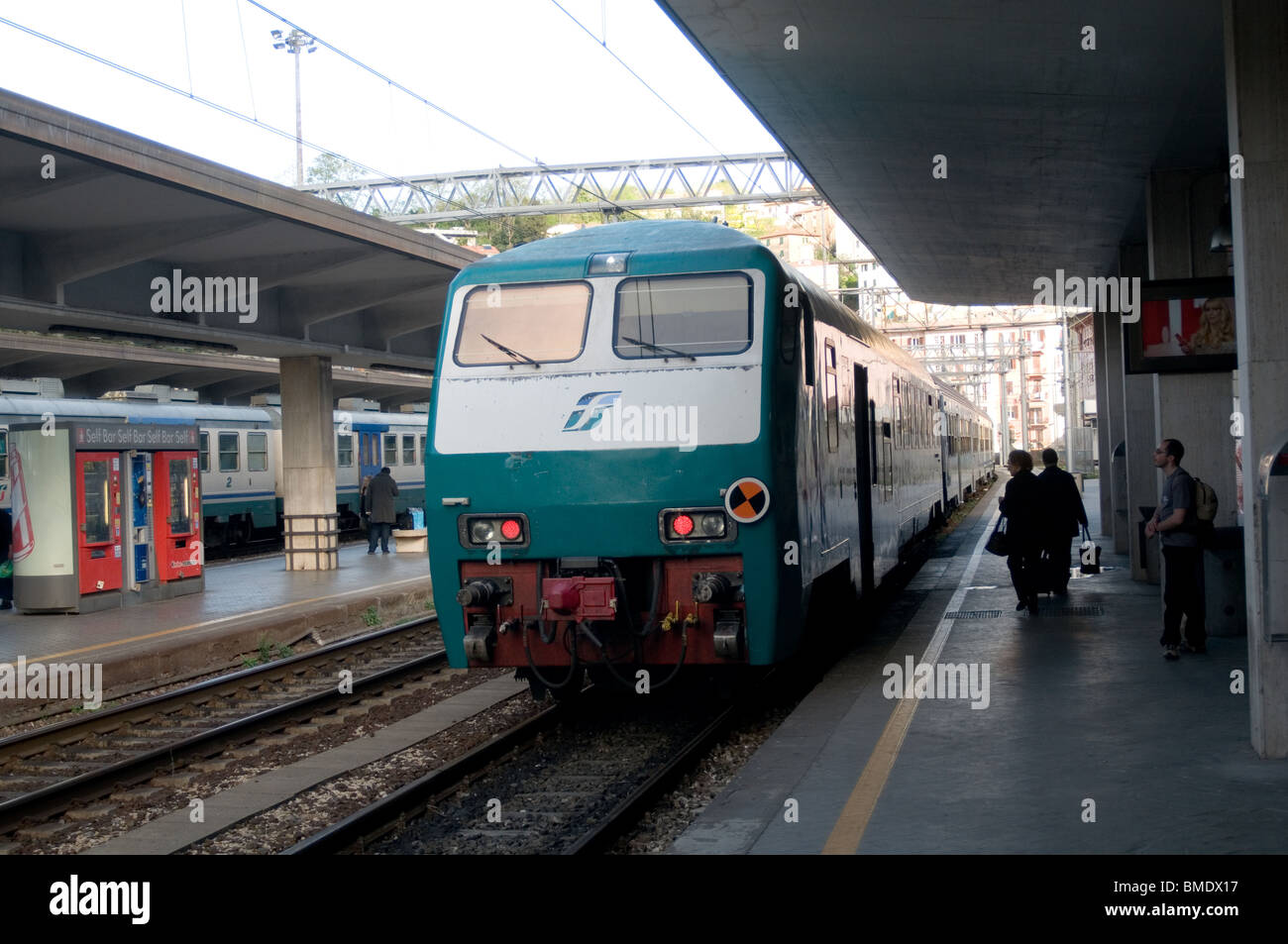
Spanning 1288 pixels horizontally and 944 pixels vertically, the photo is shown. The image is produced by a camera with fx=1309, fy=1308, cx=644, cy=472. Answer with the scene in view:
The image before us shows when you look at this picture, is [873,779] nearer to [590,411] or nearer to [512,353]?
[590,411]

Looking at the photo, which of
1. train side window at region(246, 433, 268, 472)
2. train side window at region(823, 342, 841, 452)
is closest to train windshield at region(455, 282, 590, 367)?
train side window at region(823, 342, 841, 452)

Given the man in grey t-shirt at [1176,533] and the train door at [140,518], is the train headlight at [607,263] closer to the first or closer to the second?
the man in grey t-shirt at [1176,533]

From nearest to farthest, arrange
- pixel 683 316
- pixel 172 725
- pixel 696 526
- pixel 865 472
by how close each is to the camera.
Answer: pixel 696 526 → pixel 683 316 → pixel 172 725 → pixel 865 472

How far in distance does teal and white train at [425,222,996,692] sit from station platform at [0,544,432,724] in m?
4.91

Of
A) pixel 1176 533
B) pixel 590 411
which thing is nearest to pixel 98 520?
pixel 590 411

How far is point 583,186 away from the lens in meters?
24.8

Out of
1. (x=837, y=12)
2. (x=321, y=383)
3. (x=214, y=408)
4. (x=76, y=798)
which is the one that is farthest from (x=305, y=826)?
(x=214, y=408)

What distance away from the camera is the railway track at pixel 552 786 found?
6.72m

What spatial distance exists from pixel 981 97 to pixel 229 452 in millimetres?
21766

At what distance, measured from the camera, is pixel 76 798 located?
800cm

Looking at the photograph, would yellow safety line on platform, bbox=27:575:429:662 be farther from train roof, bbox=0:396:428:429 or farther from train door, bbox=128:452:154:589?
train roof, bbox=0:396:428:429

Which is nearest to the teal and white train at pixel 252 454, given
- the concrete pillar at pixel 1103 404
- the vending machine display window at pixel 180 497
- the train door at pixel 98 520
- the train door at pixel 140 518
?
the vending machine display window at pixel 180 497

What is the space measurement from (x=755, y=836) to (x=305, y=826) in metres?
2.83
